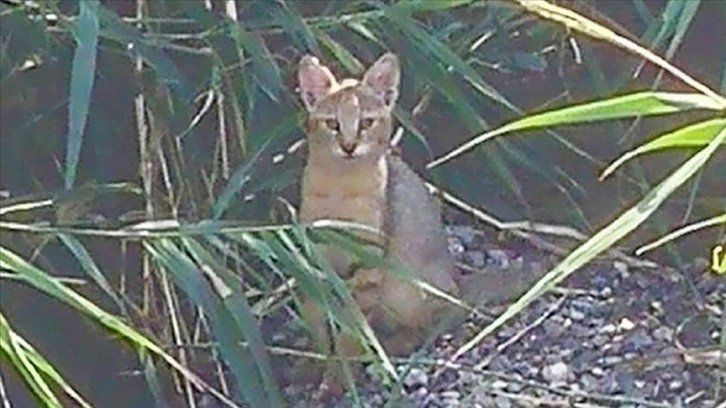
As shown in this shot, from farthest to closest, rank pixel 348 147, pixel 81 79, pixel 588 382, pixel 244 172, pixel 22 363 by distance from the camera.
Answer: pixel 348 147 → pixel 588 382 → pixel 244 172 → pixel 81 79 → pixel 22 363

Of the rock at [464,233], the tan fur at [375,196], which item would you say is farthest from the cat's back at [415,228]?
the rock at [464,233]

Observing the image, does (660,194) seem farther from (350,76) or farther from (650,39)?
(350,76)

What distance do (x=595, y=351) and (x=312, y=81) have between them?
437 mm

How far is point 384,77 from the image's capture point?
2.20 m

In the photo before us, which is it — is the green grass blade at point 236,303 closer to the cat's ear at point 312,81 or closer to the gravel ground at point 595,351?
the gravel ground at point 595,351

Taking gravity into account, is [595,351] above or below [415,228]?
below

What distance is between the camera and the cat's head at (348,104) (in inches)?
86.8

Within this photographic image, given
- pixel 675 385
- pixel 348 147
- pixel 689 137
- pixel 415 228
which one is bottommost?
pixel 675 385

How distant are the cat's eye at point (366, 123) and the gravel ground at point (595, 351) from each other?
0.85ft

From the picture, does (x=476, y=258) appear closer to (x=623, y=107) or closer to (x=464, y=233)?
(x=464, y=233)

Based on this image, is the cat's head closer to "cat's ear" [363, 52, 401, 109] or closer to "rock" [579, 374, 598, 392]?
"cat's ear" [363, 52, 401, 109]

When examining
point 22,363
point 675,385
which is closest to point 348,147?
point 675,385

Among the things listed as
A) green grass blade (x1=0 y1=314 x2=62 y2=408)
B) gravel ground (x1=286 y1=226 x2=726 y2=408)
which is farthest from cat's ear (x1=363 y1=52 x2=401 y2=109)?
green grass blade (x1=0 y1=314 x2=62 y2=408)

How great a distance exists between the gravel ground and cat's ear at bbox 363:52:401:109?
0.94 feet
